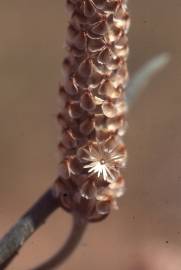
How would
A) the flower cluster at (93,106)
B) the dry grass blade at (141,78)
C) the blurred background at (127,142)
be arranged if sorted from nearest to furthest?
the flower cluster at (93,106) → the dry grass blade at (141,78) → the blurred background at (127,142)

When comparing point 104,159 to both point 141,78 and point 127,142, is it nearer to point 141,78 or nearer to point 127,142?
point 141,78

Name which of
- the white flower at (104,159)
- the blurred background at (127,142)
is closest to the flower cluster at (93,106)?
the white flower at (104,159)

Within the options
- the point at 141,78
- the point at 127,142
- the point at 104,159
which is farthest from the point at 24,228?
the point at 127,142

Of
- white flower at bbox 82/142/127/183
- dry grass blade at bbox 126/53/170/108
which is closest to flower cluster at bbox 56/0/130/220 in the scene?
white flower at bbox 82/142/127/183

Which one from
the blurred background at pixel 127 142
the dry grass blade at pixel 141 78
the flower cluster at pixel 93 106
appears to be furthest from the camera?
the blurred background at pixel 127 142

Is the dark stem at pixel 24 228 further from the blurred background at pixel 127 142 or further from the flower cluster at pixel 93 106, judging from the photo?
the blurred background at pixel 127 142

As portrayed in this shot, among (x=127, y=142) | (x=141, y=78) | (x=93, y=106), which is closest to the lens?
(x=93, y=106)
